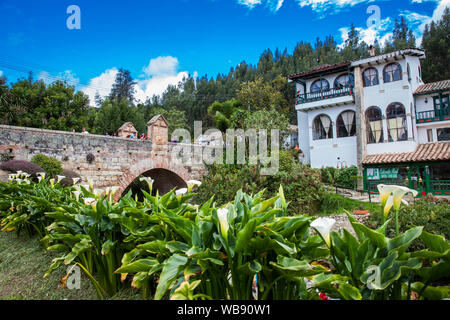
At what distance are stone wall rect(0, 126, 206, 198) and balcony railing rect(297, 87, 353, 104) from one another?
36.1ft

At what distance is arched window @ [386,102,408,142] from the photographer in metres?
16.3

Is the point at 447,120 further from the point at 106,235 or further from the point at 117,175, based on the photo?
the point at 106,235

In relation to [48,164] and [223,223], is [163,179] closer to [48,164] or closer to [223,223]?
[48,164]

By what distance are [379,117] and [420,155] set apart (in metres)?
3.33

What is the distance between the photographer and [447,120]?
16781 mm

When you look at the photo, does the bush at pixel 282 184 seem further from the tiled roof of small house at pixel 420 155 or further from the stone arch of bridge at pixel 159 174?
the tiled roof of small house at pixel 420 155

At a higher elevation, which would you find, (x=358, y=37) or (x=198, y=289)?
(x=358, y=37)

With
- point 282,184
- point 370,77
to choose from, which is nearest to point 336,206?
point 282,184

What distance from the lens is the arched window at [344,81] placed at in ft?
58.7

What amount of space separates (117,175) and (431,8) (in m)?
15.1

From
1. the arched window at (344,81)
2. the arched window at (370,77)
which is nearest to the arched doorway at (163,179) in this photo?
the arched window at (344,81)
